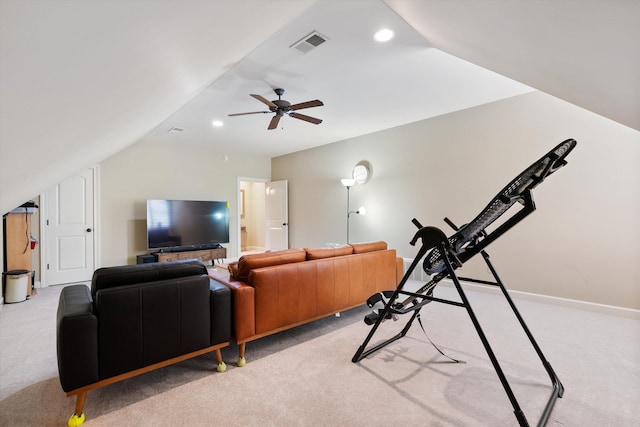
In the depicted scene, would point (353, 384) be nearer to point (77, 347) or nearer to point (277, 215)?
point (77, 347)

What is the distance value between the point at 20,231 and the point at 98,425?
3.85 metres

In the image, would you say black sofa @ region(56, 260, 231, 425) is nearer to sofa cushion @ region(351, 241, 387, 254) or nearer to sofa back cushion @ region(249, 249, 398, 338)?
sofa back cushion @ region(249, 249, 398, 338)

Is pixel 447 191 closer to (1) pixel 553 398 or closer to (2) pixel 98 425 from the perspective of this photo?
(1) pixel 553 398

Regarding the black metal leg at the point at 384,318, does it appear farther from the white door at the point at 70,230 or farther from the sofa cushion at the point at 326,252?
the white door at the point at 70,230

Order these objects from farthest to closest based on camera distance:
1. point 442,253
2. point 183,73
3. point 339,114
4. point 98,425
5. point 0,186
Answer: point 339,114
point 183,73
point 442,253
point 0,186
point 98,425

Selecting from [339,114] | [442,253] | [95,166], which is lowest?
[442,253]

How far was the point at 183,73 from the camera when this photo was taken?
1.90 m

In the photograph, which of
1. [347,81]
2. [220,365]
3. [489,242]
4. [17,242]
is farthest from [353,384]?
[17,242]

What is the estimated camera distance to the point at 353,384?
194cm

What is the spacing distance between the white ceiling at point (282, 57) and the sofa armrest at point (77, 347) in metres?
0.83

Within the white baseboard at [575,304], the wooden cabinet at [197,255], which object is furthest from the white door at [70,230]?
the white baseboard at [575,304]

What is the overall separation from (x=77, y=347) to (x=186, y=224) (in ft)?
14.5

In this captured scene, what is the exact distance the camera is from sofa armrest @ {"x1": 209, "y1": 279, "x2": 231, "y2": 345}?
2061 mm

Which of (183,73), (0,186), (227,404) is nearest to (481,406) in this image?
(227,404)
